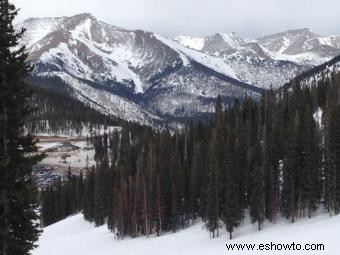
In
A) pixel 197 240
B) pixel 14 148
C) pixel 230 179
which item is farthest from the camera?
pixel 230 179

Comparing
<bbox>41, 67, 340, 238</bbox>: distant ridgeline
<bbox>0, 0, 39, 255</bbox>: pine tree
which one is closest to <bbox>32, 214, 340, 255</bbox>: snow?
<bbox>41, 67, 340, 238</bbox>: distant ridgeline

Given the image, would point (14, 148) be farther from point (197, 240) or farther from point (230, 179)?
point (230, 179)

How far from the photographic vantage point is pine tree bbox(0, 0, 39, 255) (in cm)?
→ 2320

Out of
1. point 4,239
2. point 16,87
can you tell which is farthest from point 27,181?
point 16,87

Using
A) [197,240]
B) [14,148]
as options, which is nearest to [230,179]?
[197,240]

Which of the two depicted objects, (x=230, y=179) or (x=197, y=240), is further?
(x=230, y=179)

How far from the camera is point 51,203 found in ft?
495

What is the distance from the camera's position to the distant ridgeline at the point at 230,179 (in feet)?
229

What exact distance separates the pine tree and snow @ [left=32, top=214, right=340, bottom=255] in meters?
26.0

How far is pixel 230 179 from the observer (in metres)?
72.9

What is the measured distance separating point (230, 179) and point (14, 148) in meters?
51.8

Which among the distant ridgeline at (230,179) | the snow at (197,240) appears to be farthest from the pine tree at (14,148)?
the distant ridgeline at (230,179)

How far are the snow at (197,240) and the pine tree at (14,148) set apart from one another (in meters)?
26.0

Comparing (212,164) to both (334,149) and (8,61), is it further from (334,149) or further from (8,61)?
(8,61)
